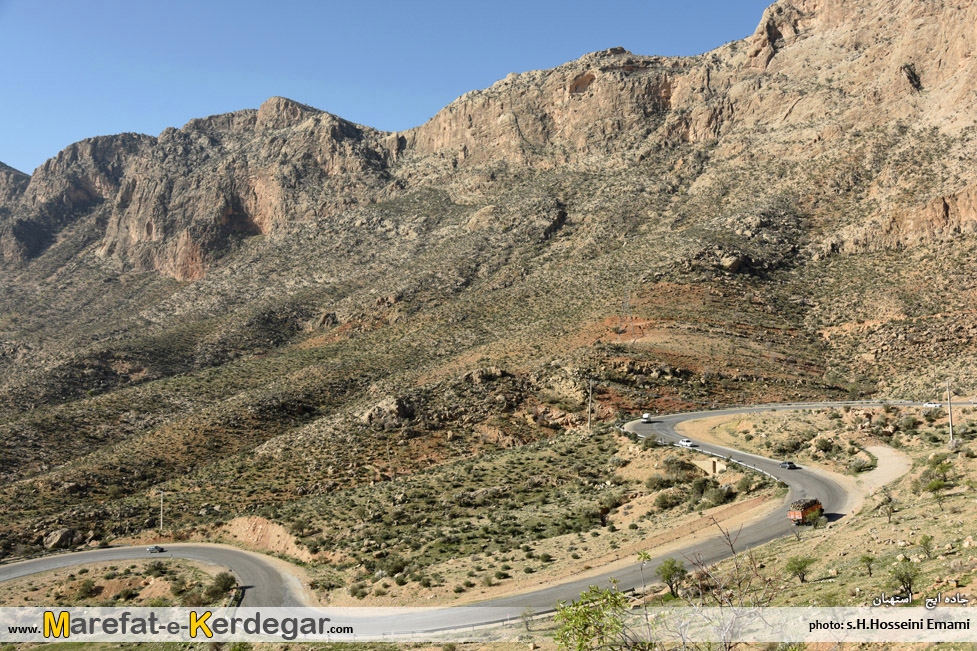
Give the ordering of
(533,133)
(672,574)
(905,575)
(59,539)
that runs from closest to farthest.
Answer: (905,575)
(672,574)
(59,539)
(533,133)

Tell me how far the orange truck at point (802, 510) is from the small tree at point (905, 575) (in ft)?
32.1

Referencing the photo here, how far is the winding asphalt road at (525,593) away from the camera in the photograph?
21609mm

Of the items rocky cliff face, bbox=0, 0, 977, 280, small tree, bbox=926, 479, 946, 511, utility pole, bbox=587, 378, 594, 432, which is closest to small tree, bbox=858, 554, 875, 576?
small tree, bbox=926, 479, 946, 511

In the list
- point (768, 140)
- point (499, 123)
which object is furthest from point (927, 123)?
point (499, 123)

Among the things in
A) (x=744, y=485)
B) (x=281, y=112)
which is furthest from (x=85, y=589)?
(x=281, y=112)

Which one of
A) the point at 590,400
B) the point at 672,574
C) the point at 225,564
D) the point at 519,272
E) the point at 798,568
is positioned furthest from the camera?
the point at 519,272

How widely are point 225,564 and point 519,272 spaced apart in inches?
2280

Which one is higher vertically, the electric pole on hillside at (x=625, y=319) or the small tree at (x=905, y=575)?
the electric pole on hillside at (x=625, y=319)

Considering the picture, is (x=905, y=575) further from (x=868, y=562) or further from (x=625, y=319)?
(x=625, y=319)

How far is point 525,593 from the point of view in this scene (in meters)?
23.2

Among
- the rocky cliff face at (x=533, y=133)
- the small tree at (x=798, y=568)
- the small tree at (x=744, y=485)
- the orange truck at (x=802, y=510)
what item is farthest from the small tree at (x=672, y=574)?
the rocky cliff face at (x=533, y=133)

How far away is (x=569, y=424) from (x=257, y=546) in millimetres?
24446

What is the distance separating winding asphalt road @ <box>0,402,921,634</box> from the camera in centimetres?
2161

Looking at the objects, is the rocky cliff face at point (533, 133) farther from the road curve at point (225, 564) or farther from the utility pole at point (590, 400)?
the road curve at point (225, 564)
